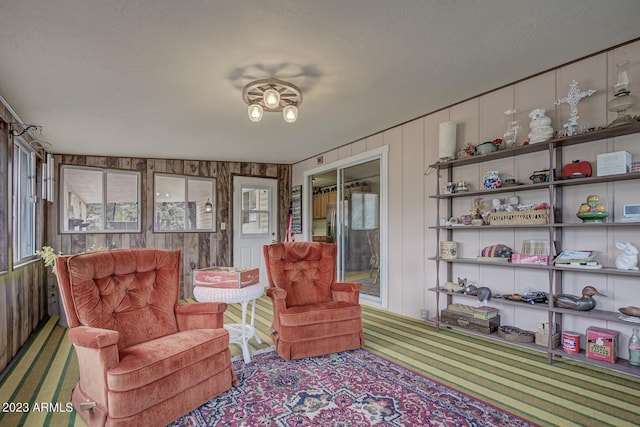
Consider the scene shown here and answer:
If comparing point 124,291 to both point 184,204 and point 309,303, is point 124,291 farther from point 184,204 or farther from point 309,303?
point 184,204

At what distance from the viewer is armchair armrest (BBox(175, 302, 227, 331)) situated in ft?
8.03

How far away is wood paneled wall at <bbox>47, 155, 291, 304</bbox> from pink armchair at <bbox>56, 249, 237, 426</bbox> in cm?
353

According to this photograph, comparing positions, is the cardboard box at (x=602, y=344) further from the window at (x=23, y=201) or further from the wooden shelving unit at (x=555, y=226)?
the window at (x=23, y=201)

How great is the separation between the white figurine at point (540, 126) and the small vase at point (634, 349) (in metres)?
1.54

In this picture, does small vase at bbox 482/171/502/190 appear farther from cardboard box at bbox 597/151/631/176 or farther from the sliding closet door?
the sliding closet door

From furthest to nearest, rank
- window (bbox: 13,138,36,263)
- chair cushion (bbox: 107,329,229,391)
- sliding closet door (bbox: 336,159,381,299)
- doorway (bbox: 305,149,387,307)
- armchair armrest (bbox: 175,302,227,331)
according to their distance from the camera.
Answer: sliding closet door (bbox: 336,159,381,299) < doorway (bbox: 305,149,387,307) < window (bbox: 13,138,36,263) < armchair armrest (bbox: 175,302,227,331) < chair cushion (bbox: 107,329,229,391)

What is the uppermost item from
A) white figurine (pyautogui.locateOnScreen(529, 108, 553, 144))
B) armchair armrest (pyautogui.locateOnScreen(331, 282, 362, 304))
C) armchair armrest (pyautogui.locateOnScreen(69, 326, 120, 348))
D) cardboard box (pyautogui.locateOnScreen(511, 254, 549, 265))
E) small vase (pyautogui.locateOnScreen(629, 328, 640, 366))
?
white figurine (pyautogui.locateOnScreen(529, 108, 553, 144))

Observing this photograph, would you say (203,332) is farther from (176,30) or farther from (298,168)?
(298,168)

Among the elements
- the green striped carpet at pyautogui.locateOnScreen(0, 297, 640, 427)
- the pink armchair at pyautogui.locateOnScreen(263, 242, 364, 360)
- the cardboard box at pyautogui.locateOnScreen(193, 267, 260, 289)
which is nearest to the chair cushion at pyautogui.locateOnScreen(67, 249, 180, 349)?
the cardboard box at pyautogui.locateOnScreen(193, 267, 260, 289)

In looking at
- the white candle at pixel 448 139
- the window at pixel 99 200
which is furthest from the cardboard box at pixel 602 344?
the window at pixel 99 200

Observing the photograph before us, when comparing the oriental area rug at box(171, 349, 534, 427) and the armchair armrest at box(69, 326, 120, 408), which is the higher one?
the armchair armrest at box(69, 326, 120, 408)

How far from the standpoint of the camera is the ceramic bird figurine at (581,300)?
8.31 feet

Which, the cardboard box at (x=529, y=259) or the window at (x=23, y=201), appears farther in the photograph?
the window at (x=23, y=201)

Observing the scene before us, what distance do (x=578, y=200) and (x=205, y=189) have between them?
5.43 meters
